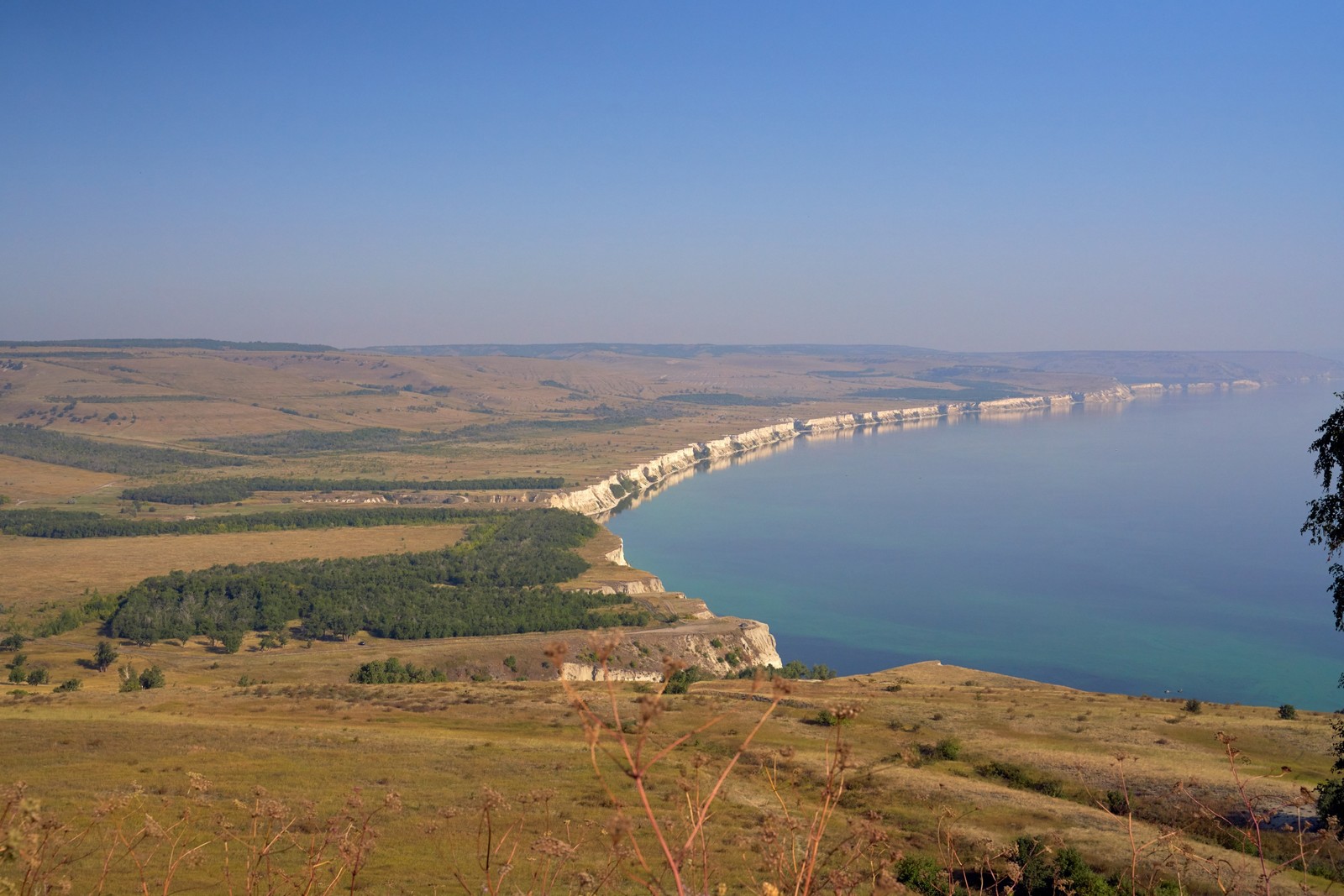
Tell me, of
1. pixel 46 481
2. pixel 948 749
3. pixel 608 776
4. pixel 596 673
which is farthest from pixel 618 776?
pixel 46 481

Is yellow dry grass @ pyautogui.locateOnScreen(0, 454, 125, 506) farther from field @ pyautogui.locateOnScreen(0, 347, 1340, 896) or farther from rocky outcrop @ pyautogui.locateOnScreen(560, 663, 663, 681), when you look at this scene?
rocky outcrop @ pyautogui.locateOnScreen(560, 663, 663, 681)

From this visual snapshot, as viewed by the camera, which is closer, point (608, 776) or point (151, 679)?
point (608, 776)

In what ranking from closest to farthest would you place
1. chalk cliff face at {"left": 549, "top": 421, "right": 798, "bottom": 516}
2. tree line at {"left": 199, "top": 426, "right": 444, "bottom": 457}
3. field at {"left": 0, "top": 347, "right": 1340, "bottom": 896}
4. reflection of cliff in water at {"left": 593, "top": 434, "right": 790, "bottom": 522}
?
field at {"left": 0, "top": 347, "right": 1340, "bottom": 896}
chalk cliff face at {"left": 549, "top": 421, "right": 798, "bottom": 516}
reflection of cliff in water at {"left": 593, "top": 434, "right": 790, "bottom": 522}
tree line at {"left": 199, "top": 426, "right": 444, "bottom": 457}

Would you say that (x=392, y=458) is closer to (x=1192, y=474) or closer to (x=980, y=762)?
(x=1192, y=474)

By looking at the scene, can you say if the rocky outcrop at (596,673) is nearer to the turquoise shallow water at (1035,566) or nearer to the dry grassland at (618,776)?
the dry grassland at (618,776)

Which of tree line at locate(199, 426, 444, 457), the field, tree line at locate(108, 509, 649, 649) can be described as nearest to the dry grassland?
the field

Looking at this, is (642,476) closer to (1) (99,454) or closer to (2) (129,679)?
(1) (99,454)
